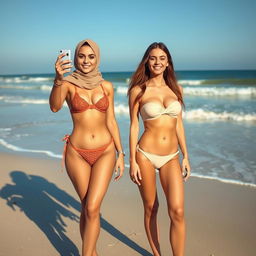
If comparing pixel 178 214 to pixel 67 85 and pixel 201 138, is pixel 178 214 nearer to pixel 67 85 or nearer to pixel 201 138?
pixel 67 85

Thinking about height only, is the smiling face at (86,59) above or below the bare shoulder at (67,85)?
above

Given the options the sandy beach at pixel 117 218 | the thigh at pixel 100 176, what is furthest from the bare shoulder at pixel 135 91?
the sandy beach at pixel 117 218

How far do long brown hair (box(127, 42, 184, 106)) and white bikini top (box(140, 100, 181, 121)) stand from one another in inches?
6.4

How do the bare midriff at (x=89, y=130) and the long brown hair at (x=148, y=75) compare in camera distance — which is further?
the long brown hair at (x=148, y=75)

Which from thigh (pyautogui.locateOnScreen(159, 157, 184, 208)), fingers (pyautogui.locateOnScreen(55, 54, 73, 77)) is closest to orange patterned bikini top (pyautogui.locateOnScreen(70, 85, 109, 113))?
fingers (pyautogui.locateOnScreen(55, 54, 73, 77))

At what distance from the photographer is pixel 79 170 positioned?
10.6ft

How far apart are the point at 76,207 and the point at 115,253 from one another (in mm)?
1517

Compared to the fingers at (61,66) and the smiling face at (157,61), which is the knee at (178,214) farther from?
the fingers at (61,66)

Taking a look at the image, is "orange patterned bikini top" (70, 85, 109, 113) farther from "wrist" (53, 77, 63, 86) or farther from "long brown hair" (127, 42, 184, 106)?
"long brown hair" (127, 42, 184, 106)

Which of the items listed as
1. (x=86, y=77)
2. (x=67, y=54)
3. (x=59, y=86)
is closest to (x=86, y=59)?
(x=86, y=77)

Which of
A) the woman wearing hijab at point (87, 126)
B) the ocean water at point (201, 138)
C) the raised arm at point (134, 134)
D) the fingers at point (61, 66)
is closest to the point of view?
the fingers at point (61, 66)

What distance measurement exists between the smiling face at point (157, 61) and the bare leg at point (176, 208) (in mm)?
1088

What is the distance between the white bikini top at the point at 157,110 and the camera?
132 inches

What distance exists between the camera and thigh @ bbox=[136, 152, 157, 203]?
3.34m
